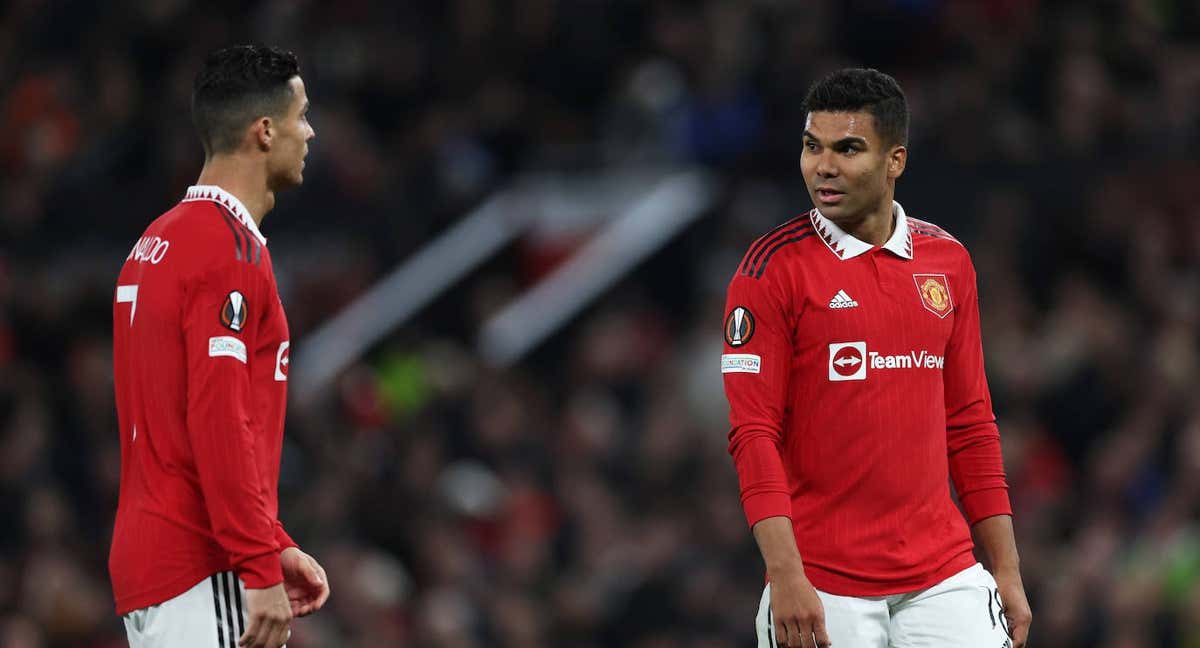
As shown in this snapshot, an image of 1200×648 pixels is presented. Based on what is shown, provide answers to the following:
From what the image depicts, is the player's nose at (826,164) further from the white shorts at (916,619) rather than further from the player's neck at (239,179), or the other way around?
Answer: the player's neck at (239,179)

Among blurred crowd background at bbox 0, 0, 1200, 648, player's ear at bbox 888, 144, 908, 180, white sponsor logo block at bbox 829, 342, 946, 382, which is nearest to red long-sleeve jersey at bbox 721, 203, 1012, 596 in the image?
white sponsor logo block at bbox 829, 342, 946, 382

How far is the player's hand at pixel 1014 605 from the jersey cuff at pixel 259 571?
6.75 ft

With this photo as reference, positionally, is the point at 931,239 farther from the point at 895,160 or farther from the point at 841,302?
the point at 841,302

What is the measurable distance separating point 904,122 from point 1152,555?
5188 mm

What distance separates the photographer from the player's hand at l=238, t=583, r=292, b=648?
4801mm

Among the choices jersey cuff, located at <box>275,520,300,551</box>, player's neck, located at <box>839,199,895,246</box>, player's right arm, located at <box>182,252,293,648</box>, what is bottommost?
jersey cuff, located at <box>275,520,300,551</box>

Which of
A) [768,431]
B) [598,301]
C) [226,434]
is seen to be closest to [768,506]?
[768,431]

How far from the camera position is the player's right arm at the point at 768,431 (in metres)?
4.91

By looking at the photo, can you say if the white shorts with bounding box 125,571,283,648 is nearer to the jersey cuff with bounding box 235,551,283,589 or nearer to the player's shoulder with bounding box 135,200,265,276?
the jersey cuff with bounding box 235,551,283,589

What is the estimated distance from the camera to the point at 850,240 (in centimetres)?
535

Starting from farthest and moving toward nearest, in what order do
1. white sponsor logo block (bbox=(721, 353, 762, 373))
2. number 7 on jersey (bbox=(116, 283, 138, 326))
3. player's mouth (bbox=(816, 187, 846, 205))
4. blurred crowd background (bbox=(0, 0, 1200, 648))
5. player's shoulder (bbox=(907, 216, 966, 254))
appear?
blurred crowd background (bbox=(0, 0, 1200, 648)) → player's shoulder (bbox=(907, 216, 966, 254)) → player's mouth (bbox=(816, 187, 846, 205)) → white sponsor logo block (bbox=(721, 353, 762, 373)) → number 7 on jersey (bbox=(116, 283, 138, 326))

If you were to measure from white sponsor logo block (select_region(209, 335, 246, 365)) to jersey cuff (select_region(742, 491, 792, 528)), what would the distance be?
140 centimetres

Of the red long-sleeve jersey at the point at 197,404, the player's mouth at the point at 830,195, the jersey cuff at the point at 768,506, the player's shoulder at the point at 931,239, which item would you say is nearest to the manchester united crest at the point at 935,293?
the player's shoulder at the point at 931,239

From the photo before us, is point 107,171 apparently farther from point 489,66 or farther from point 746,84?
point 746,84
